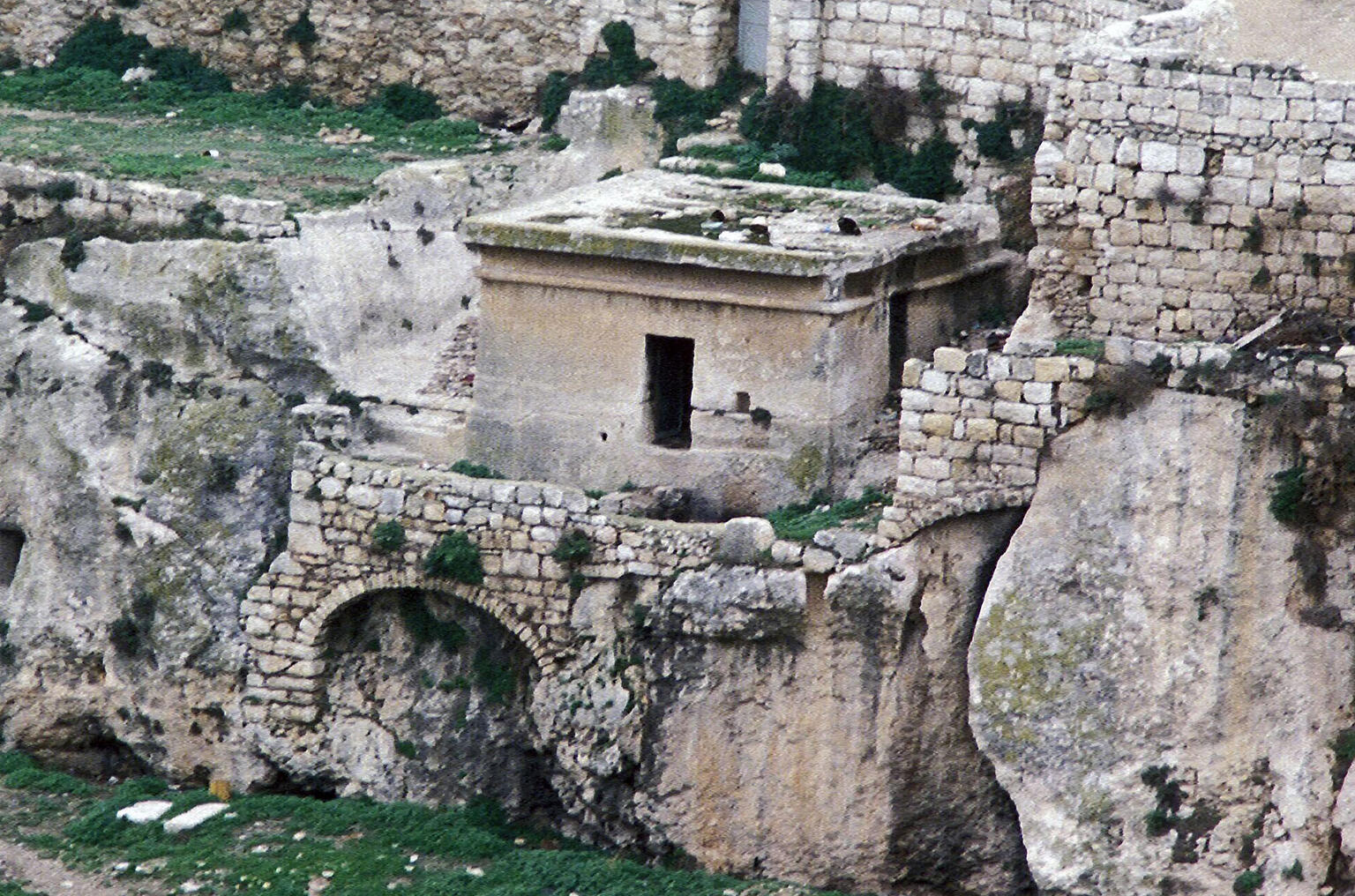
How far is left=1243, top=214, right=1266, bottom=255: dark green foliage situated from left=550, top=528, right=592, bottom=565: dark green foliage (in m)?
5.68

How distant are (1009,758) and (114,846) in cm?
727

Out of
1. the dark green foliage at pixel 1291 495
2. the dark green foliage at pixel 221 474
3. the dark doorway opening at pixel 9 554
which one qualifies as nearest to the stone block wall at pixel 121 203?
the dark green foliage at pixel 221 474

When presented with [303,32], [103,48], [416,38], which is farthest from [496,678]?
[103,48]

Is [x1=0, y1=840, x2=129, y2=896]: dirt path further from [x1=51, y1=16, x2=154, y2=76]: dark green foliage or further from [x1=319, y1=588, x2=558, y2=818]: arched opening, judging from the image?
[x1=51, y1=16, x2=154, y2=76]: dark green foliage

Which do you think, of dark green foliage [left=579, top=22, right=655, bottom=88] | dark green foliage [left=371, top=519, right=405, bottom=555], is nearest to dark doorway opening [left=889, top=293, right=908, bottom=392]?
dark green foliage [left=371, top=519, right=405, bottom=555]

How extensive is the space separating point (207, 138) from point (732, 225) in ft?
23.7

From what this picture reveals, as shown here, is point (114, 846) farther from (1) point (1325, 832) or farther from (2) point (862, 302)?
(1) point (1325, 832)

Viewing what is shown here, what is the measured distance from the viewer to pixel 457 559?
88.7 ft

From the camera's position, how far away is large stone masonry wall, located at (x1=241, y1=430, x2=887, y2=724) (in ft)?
86.6

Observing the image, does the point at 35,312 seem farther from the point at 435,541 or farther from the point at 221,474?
the point at 435,541

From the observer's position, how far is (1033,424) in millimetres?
25297

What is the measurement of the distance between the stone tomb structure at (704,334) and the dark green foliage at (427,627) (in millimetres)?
1378

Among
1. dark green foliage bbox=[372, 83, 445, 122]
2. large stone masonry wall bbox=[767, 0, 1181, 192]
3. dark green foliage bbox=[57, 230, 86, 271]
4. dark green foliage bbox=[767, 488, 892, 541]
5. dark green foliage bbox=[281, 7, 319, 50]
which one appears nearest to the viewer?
dark green foliage bbox=[767, 488, 892, 541]

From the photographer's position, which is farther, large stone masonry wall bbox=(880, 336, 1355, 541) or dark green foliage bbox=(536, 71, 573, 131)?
dark green foliage bbox=(536, 71, 573, 131)
